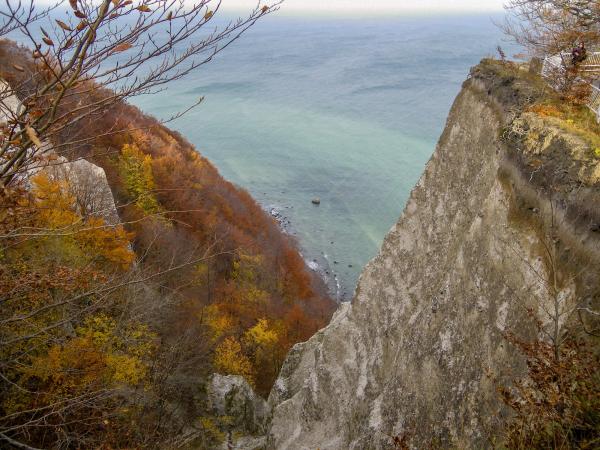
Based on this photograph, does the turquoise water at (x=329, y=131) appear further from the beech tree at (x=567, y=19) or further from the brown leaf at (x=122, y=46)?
the brown leaf at (x=122, y=46)

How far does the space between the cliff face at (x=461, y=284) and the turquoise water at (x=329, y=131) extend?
2163 cm

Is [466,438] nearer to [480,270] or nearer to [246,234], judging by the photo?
[480,270]

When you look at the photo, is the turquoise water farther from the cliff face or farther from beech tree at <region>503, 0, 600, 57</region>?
beech tree at <region>503, 0, 600, 57</region>

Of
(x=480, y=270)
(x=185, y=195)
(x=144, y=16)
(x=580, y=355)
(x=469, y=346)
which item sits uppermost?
(x=144, y=16)

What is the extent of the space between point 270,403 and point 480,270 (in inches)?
556

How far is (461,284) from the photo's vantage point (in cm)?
1033

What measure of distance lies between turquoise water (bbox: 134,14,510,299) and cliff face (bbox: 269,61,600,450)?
2163 cm

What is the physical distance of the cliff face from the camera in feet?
26.1

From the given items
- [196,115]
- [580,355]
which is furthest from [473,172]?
[196,115]

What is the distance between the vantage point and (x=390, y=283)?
48.1ft

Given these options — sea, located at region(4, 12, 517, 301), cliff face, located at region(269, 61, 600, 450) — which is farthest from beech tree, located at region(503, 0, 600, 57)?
sea, located at region(4, 12, 517, 301)

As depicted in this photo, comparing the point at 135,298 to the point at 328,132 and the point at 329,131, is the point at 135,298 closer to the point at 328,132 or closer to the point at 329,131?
the point at 328,132

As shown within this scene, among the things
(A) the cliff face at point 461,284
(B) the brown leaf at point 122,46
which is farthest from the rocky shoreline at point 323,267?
(B) the brown leaf at point 122,46

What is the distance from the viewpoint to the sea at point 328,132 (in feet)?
143
